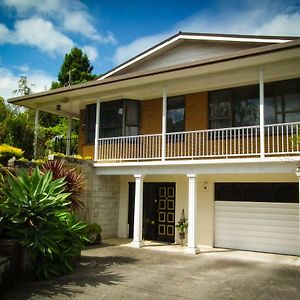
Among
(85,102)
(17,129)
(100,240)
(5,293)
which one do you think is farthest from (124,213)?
(5,293)

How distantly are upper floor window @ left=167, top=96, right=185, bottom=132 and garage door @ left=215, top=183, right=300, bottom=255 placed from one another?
8.58 feet

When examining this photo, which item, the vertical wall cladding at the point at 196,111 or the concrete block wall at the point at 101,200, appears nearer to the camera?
the vertical wall cladding at the point at 196,111

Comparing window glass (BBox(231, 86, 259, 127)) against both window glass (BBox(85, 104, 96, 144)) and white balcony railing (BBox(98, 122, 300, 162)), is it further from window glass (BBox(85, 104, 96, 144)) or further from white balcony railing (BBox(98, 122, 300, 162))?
window glass (BBox(85, 104, 96, 144))

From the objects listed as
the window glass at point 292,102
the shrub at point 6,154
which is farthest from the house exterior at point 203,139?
the shrub at point 6,154

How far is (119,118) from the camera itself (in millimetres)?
14148

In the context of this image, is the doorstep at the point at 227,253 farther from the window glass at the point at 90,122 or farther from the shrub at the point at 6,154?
the shrub at the point at 6,154

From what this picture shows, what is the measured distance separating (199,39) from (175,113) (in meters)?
3.00

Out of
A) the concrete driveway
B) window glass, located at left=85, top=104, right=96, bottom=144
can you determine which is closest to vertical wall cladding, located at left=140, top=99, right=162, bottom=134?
window glass, located at left=85, top=104, right=96, bottom=144

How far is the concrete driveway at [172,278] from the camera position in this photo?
262 inches

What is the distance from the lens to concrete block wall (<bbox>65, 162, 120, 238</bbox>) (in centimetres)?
1312

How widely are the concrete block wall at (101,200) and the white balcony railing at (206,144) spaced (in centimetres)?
93

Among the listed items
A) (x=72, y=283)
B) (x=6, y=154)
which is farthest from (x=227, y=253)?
(x=6, y=154)

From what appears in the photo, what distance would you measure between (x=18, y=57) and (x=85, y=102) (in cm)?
363

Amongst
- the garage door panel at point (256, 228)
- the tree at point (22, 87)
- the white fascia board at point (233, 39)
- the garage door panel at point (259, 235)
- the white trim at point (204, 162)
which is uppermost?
the tree at point (22, 87)
